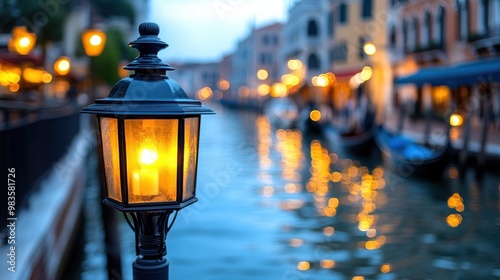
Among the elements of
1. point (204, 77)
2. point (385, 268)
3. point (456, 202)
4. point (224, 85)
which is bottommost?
point (385, 268)

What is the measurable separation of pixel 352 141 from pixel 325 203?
22.0 feet

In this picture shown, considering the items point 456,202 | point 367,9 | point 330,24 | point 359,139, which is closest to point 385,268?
point 456,202

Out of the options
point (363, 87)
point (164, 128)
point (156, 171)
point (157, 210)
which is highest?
point (363, 87)

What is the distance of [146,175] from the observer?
6.11 ft

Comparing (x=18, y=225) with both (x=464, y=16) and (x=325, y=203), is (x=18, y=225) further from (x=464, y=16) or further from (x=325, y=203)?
(x=464, y=16)

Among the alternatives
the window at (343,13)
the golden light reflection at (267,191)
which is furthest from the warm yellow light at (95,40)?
the window at (343,13)

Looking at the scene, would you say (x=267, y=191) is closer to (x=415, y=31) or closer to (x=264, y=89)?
(x=415, y=31)

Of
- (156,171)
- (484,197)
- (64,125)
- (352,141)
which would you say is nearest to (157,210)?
(156,171)

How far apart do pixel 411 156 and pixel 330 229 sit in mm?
4688

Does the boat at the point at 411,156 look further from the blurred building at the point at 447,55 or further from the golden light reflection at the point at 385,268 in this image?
the golden light reflection at the point at 385,268

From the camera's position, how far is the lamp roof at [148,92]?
1.80 metres

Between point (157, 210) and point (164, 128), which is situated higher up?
point (164, 128)

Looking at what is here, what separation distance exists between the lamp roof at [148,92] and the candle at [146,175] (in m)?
0.13

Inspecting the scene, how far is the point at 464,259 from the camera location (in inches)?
233
